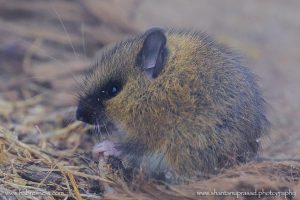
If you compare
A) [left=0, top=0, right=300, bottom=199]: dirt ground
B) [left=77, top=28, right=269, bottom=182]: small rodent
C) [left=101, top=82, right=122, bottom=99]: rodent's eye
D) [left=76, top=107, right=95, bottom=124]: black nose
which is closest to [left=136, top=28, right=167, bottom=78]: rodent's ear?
[left=77, top=28, right=269, bottom=182]: small rodent

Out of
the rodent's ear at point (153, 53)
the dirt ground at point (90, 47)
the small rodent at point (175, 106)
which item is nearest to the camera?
the small rodent at point (175, 106)

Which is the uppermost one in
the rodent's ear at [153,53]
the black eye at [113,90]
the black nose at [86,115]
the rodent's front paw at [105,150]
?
the rodent's ear at [153,53]

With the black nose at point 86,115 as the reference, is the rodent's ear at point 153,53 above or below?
above

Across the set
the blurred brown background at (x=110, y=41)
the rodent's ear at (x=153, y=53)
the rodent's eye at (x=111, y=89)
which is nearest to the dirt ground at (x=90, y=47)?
the blurred brown background at (x=110, y=41)

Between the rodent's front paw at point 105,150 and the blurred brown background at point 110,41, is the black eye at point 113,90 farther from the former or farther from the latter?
the blurred brown background at point 110,41

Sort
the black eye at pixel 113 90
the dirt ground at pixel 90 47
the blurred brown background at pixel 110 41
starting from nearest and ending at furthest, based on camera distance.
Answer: the black eye at pixel 113 90 < the dirt ground at pixel 90 47 < the blurred brown background at pixel 110 41

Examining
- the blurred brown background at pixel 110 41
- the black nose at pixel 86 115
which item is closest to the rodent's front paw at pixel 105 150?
the black nose at pixel 86 115

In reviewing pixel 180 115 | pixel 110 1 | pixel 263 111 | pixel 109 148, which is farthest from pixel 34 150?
pixel 110 1

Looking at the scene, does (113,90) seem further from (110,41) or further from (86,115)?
(110,41)

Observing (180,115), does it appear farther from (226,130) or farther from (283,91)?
(283,91)

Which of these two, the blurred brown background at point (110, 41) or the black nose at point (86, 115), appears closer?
the black nose at point (86, 115)
